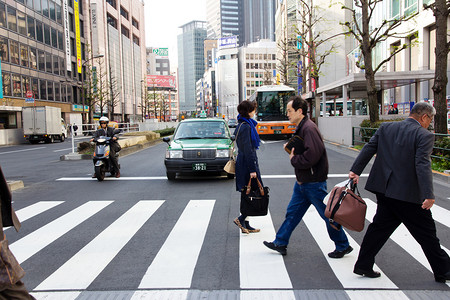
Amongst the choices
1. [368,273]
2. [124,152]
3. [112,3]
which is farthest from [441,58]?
[112,3]

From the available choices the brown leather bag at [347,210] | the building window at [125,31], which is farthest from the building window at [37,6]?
the brown leather bag at [347,210]

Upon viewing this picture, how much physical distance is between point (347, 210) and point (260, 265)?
3.66ft

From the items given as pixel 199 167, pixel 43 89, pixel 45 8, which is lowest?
pixel 199 167

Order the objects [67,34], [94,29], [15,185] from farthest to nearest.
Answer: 1. [94,29]
2. [67,34]
3. [15,185]

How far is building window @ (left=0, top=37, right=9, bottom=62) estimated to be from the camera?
37.9m

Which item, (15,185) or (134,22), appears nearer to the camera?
(15,185)

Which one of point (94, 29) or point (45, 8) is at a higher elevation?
point (94, 29)

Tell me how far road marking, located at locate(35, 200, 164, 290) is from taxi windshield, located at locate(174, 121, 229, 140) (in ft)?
14.2

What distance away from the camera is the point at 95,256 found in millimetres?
4621

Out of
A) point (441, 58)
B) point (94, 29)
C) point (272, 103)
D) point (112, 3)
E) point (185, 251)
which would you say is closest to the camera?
point (185, 251)

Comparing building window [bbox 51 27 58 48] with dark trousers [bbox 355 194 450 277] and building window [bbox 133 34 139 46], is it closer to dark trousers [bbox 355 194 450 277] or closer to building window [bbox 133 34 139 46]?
building window [bbox 133 34 139 46]

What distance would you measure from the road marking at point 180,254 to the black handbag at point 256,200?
2.55ft

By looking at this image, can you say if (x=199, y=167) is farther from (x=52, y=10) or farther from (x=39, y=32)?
(x=52, y=10)

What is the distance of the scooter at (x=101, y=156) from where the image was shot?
416 inches
